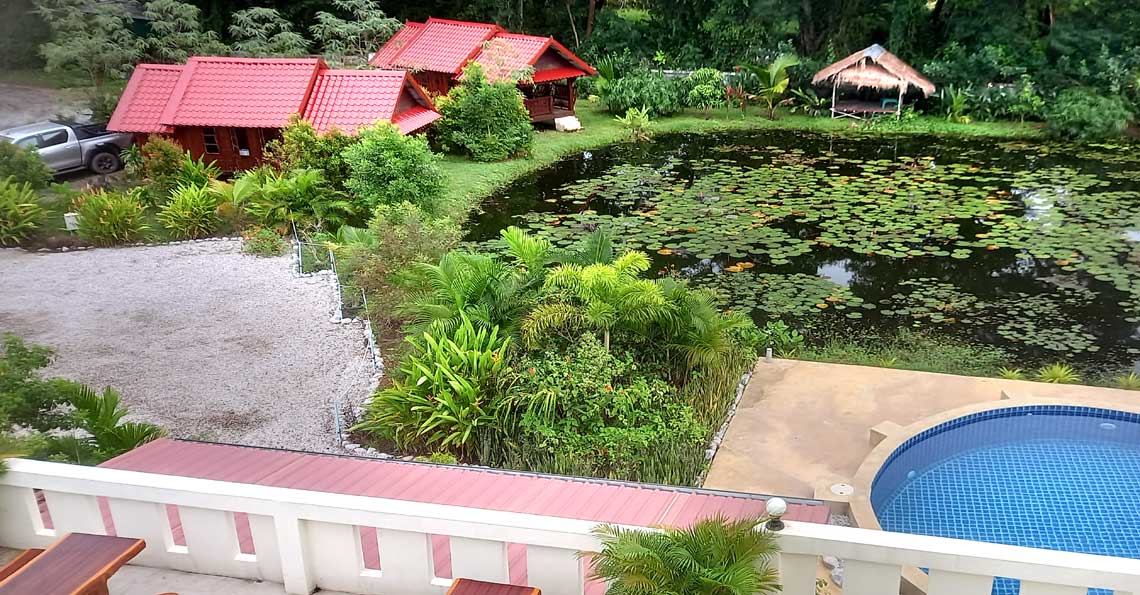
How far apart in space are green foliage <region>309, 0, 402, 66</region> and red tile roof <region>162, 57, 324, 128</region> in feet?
8.38

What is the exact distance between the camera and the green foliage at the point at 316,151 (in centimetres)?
1088

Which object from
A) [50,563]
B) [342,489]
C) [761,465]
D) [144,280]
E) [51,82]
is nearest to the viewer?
[50,563]

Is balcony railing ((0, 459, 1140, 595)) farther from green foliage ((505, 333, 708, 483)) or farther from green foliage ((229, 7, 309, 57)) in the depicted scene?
green foliage ((229, 7, 309, 57))

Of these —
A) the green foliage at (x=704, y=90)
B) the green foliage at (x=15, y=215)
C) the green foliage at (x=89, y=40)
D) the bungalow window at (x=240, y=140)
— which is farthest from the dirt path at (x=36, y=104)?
the green foliage at (x=704, y=90)

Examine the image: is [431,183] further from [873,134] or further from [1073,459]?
[873,134]

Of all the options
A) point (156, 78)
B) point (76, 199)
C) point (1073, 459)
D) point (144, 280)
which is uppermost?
point (156, 78)

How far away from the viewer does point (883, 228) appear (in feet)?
34.0

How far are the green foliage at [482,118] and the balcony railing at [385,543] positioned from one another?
11739 millimetres

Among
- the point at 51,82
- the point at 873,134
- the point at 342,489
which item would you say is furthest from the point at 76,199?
the point at 873,134

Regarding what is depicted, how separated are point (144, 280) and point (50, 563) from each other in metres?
6.97

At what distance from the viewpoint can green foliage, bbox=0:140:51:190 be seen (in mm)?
9703

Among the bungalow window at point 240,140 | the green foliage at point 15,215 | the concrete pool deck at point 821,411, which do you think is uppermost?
the bungalow window at point 240,140

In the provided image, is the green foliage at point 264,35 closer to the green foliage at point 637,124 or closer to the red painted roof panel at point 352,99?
the red painted roof panel at point 352,99

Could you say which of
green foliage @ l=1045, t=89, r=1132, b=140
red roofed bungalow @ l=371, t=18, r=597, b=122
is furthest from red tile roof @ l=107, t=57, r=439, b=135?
green foliage @ l=1045, t=89, r=1132, b=140
